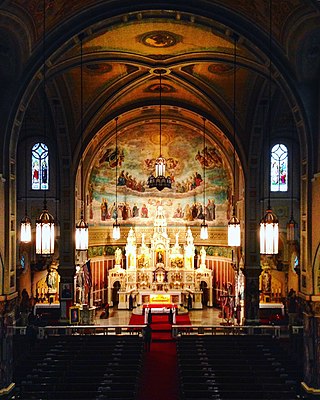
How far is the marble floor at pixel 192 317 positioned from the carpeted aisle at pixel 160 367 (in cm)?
74

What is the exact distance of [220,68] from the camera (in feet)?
76.9

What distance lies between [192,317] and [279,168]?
34.0ft

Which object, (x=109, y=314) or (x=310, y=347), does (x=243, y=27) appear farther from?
(x=109, y=314)

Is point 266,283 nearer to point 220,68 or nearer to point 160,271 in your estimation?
point 160,271

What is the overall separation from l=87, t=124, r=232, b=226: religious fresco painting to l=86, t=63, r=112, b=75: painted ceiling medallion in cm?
1088

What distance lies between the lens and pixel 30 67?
1636cm

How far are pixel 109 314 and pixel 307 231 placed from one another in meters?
19.4

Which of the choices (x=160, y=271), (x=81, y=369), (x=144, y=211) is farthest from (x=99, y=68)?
(x=160, y=271)

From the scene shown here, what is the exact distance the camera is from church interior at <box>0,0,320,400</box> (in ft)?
52.3

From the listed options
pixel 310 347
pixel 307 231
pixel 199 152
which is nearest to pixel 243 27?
pixel 307 231

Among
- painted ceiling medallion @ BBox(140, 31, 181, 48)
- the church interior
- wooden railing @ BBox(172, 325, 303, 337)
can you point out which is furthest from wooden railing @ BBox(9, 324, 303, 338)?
painted ceiling medallion @ BBox(140, 31, 181, 48)

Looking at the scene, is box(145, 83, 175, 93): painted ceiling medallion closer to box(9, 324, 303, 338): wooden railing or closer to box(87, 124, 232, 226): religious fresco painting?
box(87, 124, 232, 226): religious fresco painting

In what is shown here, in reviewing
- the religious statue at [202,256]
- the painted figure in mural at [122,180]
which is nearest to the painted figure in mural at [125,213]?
the painted figure in mural at [122,180]

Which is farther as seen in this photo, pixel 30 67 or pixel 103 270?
pixel 103 270
